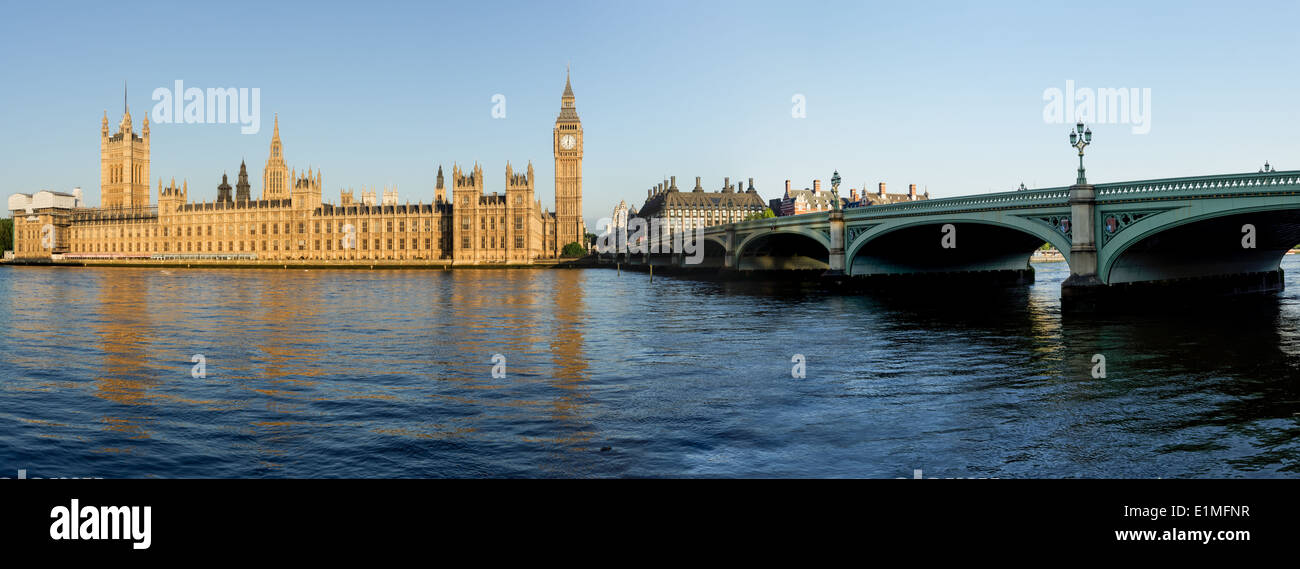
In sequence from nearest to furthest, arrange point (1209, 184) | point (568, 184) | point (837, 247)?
point (1209, 184) < point (837, 247) < point (568, 184)

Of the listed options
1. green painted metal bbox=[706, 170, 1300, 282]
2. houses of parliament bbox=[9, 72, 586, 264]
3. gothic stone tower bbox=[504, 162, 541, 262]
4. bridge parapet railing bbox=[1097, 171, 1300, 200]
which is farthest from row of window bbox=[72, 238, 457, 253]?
bridge parapet railing bbox=[1097, 171, 1300, 200]

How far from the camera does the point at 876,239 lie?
60219 millimetres

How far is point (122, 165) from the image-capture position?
193 m

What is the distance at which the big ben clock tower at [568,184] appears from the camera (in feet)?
617

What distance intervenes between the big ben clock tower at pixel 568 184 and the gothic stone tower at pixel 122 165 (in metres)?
97.0

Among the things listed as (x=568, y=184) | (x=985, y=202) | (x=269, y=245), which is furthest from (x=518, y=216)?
(x=985, y=202)

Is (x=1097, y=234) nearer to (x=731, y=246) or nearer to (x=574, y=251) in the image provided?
(x=731, y=246)

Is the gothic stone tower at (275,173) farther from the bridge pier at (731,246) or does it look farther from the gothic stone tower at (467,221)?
the bridge pier at (731,246)

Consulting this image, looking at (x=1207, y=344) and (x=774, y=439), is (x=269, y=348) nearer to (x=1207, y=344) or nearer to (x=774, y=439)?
(x=774, y=439)

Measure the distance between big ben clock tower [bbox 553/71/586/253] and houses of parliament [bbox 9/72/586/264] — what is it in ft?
0.77

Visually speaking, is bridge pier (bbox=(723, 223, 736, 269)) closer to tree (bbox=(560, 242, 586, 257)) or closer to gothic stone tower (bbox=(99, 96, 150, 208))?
tree (bbox=(560, 242, 586, 257))

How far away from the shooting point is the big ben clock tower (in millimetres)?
188125

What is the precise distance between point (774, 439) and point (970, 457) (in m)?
3.11

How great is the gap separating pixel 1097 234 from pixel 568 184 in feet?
515
